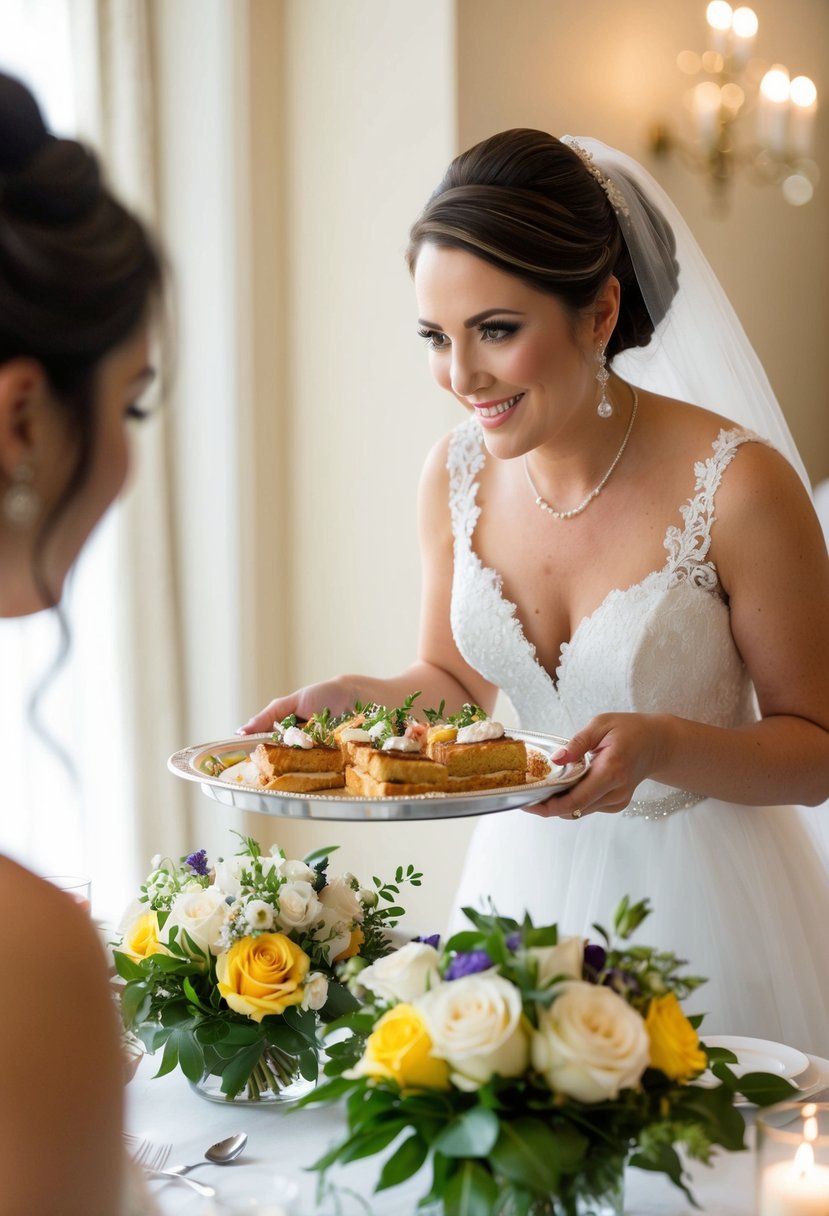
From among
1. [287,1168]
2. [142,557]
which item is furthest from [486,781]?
[142,557]

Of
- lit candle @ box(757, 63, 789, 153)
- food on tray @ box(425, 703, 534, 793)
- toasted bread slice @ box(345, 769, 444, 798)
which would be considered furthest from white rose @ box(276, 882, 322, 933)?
lit candle @ box(757, 63, 789, 153)

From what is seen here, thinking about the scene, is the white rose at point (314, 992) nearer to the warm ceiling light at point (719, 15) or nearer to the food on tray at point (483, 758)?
the food on tray at point (483, 758)

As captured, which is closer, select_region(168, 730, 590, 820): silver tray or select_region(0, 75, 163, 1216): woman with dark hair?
select_region(0, 75, 163, 1216): woman with dark hair

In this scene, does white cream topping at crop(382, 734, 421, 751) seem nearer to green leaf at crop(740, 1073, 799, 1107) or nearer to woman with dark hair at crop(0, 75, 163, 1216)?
green leaf at crop(740, 1073, 799, 1107)

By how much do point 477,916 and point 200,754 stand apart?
1.00m

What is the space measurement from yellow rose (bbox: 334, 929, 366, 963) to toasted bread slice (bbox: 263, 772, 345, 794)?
34 centimetres

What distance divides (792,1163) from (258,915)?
759 mm

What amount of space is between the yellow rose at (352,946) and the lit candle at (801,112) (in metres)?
4.40

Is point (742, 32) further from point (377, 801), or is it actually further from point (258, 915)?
point (258, 915)

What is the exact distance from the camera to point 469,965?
3.74 ft

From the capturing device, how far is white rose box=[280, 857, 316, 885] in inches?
68.1

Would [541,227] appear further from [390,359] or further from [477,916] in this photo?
[390,359]

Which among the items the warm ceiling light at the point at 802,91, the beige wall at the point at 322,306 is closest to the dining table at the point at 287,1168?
the beige wall at the point at 322,306

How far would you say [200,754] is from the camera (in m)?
2.13
